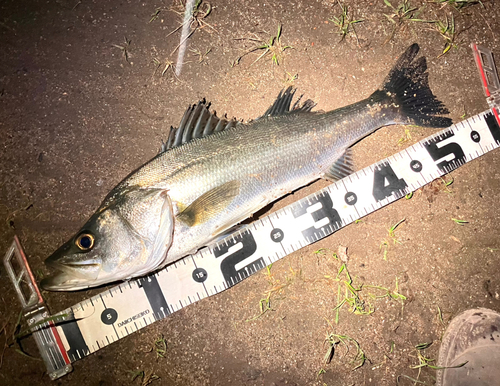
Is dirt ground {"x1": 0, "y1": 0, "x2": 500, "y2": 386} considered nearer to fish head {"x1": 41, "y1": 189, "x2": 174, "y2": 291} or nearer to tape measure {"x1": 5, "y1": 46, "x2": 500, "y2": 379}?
tape measure {"x1": 5, "y1": 46, "x2": 500, "y2": 379}

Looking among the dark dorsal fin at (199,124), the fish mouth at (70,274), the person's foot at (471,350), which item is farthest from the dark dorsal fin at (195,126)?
the person's foot at (471,350)

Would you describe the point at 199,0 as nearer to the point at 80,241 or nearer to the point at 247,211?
the point at 247,211

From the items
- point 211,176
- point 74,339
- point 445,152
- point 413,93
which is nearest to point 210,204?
point 211,176

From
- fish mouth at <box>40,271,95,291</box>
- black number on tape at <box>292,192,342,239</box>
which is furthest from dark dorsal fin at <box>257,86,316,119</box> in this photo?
fish mouth at <box>40,271,95,291</box>

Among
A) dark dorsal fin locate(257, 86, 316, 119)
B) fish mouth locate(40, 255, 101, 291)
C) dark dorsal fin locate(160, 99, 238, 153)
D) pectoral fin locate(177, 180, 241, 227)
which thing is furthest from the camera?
dark dorsal fin locate(257, 86, 316, 119)

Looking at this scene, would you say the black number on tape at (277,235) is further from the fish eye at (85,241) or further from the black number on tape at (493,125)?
the black number on tape at (493,125)

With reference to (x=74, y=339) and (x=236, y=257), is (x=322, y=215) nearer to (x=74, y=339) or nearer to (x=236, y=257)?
(x=236, y=257)
